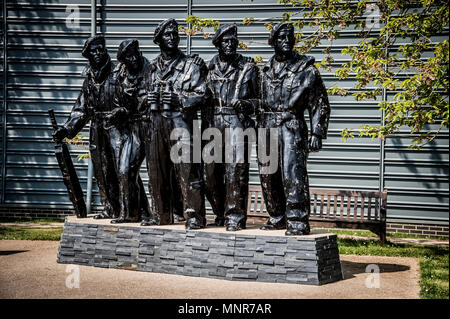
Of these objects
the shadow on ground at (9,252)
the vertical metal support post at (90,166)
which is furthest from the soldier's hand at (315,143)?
the vertical metal support post at (90,166)

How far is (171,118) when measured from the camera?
8016 mm

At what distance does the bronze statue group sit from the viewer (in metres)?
7.52

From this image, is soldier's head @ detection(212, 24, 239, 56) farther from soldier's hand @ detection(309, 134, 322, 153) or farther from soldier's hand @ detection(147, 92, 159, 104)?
soldier's hand @ detection(309, 134, 322, 153)

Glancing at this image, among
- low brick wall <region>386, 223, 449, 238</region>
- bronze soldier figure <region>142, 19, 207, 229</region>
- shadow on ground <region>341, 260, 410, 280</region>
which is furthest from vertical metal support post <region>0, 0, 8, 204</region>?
shadow on ground <region>341, 260, 410, 280</region>

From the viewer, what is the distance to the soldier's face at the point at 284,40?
24.9 feet

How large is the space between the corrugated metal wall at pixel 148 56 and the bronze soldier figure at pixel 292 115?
5.27 m

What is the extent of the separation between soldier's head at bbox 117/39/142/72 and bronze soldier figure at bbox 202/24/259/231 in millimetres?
1161

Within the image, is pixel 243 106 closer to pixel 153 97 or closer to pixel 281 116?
pixel 281 116

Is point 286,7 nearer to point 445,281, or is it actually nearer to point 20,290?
point 445,281

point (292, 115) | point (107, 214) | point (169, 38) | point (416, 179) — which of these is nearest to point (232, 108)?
point (292, 115)

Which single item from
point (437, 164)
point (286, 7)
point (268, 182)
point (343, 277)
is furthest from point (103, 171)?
point (437, 164)

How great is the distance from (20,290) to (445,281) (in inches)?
191

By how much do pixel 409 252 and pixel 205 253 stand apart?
13.7ft

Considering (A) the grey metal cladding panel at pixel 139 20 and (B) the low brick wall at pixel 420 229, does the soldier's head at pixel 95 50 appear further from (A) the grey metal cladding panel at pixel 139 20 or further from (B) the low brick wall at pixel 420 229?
(B) the low brick wall at pixel 420 229
